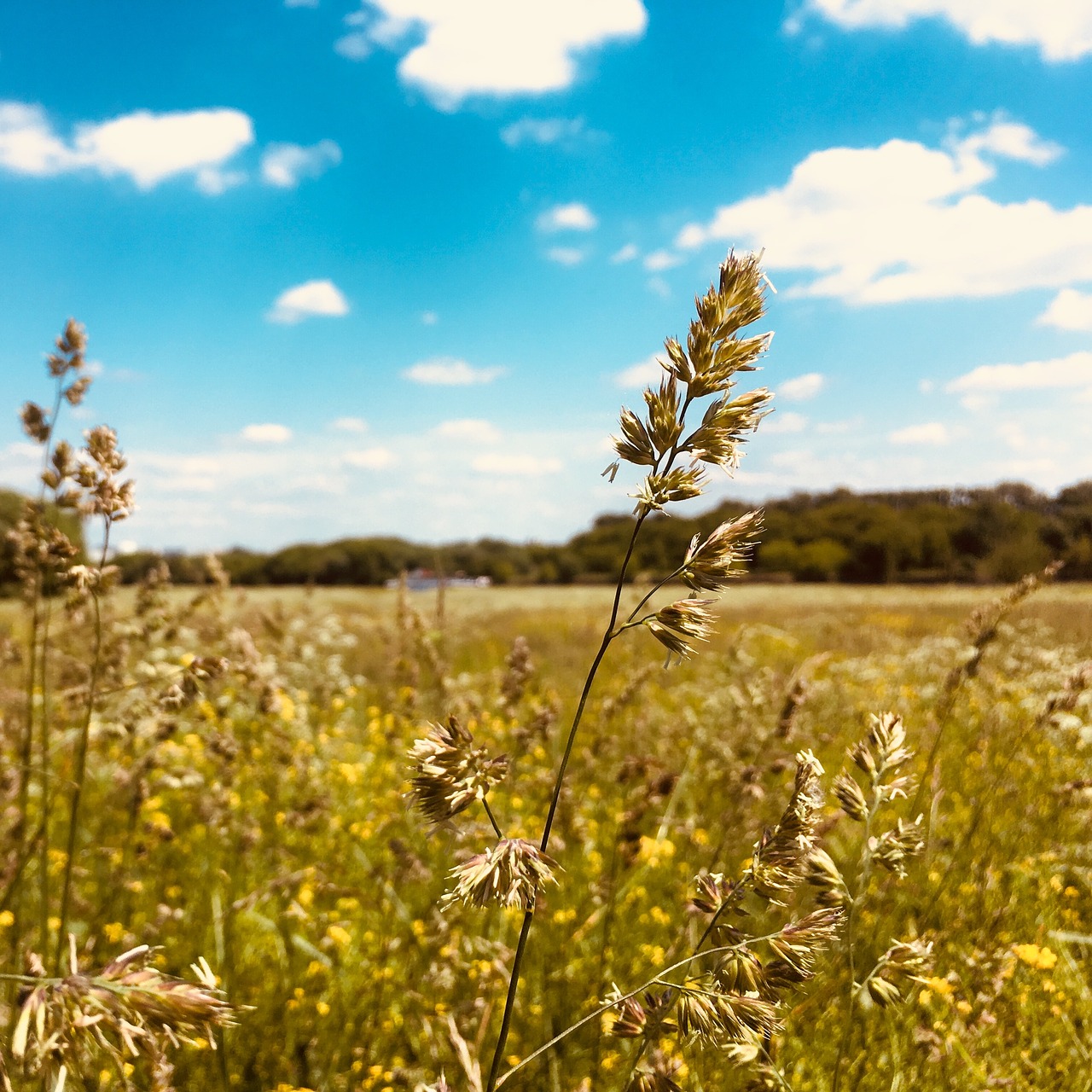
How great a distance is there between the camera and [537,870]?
1.11m

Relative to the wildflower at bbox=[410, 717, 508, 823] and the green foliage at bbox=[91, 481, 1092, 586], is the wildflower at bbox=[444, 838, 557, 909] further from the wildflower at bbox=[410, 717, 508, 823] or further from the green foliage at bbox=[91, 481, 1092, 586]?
the green foliage at bbox=[91, 481, 1092, 586]

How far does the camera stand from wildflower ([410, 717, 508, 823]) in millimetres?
1148

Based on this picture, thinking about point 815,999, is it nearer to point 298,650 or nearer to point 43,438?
point 43,438

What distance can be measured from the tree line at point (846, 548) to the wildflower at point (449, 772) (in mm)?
11335

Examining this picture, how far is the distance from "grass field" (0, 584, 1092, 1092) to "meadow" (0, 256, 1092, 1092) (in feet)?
0.09

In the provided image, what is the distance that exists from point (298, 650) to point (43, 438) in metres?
4.89

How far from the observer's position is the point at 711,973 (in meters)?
1.31

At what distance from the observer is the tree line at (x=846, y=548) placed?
16.8 metres

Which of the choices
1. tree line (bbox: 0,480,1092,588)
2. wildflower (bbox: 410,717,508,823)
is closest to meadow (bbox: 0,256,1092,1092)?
A: wildflower (bbox: 410,717,508,823)

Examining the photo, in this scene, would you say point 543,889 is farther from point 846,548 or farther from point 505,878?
point 846,548

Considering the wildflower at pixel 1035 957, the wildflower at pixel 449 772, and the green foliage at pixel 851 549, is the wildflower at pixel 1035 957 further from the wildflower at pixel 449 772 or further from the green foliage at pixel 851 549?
the green foliage at pixel 851 549

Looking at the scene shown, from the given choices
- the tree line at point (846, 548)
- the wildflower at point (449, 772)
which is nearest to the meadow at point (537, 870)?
the wildflower at point (449, 772)

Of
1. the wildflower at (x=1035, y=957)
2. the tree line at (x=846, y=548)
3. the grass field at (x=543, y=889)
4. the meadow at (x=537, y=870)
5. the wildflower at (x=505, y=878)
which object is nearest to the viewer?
the wildflower at (x=505, y=878)

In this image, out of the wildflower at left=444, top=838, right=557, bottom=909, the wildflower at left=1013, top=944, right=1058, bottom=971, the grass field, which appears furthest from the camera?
the wildflower at left=1013, top=944, right=1058, bottom=971
